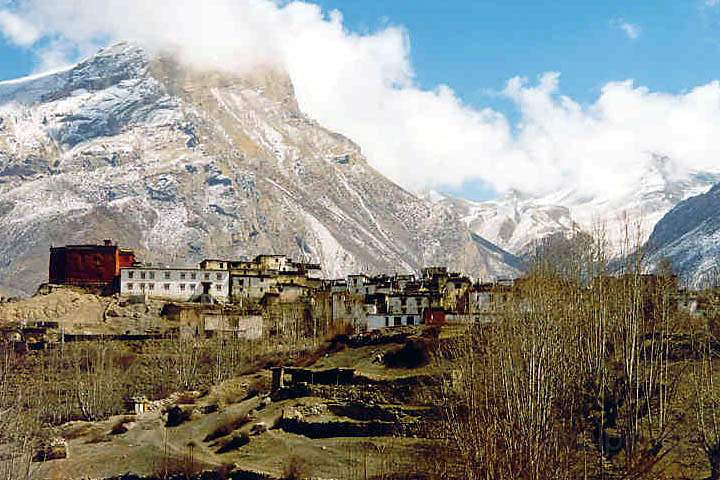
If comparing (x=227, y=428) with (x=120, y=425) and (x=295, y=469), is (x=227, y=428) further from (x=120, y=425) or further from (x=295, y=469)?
(x=295, y=469)

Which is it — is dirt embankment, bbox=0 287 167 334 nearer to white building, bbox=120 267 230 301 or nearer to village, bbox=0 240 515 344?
village, bbox=0 240 515 344

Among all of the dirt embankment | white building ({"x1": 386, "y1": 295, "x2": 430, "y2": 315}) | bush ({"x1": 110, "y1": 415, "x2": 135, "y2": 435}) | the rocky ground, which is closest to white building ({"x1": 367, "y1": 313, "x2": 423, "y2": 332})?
white building ({"x1": 386, "y1": 295, "x2": 430, "y2": 315})

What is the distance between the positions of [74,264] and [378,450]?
82.8 meters

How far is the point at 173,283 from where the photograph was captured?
399 feet

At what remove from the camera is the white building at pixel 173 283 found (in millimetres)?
119387

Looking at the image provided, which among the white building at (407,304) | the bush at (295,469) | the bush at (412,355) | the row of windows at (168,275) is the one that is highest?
the row of windows at (168,275)

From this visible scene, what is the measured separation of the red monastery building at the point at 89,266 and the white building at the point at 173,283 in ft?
7.43

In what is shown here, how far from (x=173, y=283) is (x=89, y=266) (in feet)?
35.7

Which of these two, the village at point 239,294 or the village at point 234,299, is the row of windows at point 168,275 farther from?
the village at point 234,299

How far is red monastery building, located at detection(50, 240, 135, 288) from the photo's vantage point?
4764 inches

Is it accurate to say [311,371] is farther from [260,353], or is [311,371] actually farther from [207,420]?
[260,353]

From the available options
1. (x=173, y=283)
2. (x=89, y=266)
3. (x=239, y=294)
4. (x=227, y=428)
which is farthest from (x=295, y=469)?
(x=89, y=266)

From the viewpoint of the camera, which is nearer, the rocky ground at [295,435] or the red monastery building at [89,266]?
the rocky ground at [295,435]

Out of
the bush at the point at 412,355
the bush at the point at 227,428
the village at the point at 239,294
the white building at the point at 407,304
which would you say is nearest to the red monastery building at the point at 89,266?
the village at the point at 239,294
